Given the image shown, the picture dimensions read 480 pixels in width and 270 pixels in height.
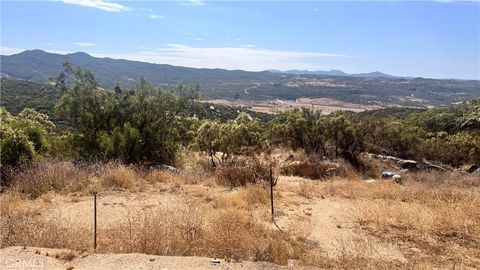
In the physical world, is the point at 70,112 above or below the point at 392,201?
above

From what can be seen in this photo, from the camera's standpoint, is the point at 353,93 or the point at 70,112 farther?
the point at 353,93

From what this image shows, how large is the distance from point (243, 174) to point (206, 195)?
1848 millimetres

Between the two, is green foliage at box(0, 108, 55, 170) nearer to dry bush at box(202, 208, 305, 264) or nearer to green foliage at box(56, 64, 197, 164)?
green foliage at box(56, 64, 197, 164)

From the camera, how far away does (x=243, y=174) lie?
1171 centimetres

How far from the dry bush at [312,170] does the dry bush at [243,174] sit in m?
3.63

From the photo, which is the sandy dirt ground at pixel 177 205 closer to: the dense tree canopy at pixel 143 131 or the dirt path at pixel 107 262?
the dirt path at pixel 107 262

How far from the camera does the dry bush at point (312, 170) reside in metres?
15.4

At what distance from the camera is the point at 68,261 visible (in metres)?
5.48

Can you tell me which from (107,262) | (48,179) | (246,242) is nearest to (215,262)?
(246,242)

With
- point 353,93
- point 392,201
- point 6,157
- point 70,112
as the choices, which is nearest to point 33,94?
point 70,112

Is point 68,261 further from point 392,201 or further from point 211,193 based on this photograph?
point 392,201

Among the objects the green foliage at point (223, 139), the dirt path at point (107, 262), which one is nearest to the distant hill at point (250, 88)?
the green foliage at point (223, 139)

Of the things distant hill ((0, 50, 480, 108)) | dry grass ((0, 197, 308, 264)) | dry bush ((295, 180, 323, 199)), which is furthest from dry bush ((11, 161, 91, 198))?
distant hill ((0, 50, 480, 108))

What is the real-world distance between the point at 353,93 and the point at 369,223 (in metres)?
168
